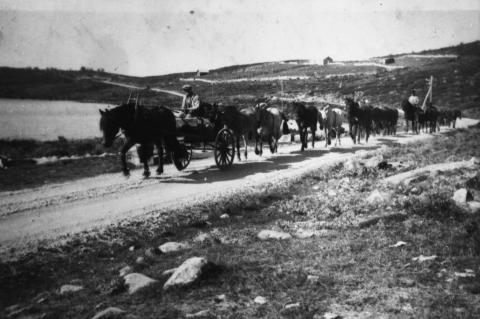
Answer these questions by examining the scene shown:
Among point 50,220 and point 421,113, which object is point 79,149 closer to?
point 50,220

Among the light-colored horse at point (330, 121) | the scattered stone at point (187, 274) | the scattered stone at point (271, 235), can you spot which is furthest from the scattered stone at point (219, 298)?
the light-colored horse at point (330, 121)

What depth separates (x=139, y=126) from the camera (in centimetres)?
1368

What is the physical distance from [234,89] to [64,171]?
85.9 metres

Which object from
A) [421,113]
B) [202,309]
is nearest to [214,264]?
[202,309]

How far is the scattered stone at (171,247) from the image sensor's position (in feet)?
25.1

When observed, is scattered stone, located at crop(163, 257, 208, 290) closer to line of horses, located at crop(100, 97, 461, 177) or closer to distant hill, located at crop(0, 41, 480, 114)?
line of horses, located at crop(100, 97, 461, 177)

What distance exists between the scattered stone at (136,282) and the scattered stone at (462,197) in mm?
6685

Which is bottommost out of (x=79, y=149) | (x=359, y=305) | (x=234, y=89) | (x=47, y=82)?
(x=359, y=305)

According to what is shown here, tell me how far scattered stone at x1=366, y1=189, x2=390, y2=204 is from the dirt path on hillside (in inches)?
152

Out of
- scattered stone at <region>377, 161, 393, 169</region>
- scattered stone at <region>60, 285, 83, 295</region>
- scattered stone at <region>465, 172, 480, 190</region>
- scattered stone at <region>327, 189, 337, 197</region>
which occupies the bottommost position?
scattered stone at <region>60, 285, 83, 295</region>

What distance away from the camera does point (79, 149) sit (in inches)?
1203

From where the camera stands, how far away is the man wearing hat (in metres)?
16.3

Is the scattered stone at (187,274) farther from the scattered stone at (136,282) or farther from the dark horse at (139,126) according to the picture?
the dark horse at (139,126)

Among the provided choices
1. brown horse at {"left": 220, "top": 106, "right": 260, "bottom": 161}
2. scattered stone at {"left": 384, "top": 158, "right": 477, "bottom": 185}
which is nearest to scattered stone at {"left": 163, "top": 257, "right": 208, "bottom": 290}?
scattered stone at {"left": 384, "top": 158, "right": 477, "bottom": 185}
